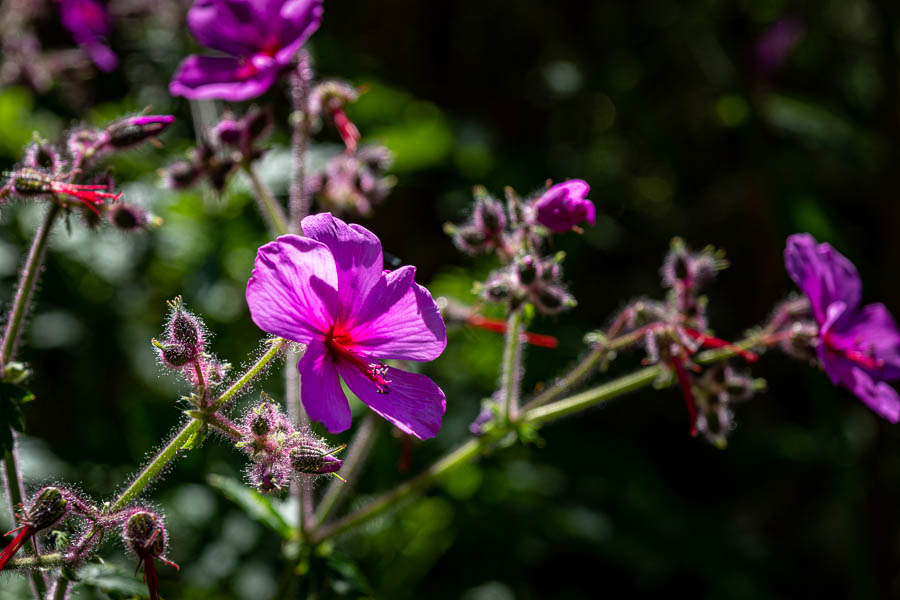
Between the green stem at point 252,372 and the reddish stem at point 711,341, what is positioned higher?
the green stem at point 252,372

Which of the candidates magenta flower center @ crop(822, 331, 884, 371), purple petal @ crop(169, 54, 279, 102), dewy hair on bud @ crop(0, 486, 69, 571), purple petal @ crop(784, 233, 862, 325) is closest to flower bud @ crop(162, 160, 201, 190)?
purple petal @ crop(169, 54, 279, 102)

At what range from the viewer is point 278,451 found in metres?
1.69

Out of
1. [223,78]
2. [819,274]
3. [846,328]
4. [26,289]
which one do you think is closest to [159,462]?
[26,289]

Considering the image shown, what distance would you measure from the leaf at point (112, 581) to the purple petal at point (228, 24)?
1.64 metres

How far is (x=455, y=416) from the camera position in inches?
149

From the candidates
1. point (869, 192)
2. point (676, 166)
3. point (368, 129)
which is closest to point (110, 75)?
point (368, 129)

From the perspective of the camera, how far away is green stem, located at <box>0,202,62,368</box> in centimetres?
197

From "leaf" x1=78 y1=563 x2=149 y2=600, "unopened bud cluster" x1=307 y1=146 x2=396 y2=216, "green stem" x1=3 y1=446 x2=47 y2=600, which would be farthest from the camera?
"unopened bud cluster" x1=307 y1=146 x2=396 y2=216

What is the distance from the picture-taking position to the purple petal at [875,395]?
7.50 ft

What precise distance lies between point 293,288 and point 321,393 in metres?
0.23

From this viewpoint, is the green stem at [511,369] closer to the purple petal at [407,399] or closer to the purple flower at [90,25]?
the purple petal at [407,399]

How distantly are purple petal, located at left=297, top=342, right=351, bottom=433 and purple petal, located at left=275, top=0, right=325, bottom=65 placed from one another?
1.19 metres

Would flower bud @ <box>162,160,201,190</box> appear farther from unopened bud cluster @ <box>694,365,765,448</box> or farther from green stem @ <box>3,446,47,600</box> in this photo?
unopened bud cluster @ <box>694,365,765,448</box>

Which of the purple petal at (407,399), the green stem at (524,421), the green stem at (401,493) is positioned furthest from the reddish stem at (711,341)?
the purple petal at (407,399)
